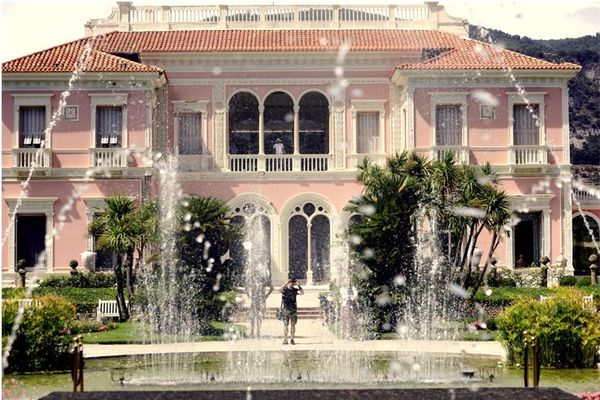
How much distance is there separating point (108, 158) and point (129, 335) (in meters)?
11.5

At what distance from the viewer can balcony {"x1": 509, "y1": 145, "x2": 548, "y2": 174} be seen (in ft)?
113

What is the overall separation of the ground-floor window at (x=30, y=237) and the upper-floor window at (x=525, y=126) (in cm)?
1605

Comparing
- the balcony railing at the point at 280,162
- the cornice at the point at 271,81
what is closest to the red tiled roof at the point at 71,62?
the cornice at the point at 271,81

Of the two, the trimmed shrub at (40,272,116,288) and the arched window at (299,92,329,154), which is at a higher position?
the arched window at (299,92,329,154)

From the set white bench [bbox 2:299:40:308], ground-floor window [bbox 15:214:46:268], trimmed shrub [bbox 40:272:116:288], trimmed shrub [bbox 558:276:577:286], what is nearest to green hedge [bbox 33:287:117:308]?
trimmed shrub [bbox 40:272:116:288]

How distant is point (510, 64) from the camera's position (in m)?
35.1

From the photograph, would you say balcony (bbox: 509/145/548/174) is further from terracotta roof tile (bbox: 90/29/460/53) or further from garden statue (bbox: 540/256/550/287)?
terracotta roof tile (bbox: 90/29/460/53)

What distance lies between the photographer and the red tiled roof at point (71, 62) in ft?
112

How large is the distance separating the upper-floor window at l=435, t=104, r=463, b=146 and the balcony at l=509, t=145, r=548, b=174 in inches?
73.8

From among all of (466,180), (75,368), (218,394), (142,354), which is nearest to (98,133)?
(466,180)

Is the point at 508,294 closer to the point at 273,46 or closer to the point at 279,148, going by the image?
the point at 279,148

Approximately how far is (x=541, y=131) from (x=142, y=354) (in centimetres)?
1927

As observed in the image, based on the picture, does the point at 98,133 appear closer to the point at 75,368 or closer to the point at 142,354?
the point at 142,354

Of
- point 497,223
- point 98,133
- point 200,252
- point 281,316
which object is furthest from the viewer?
point 98,133
